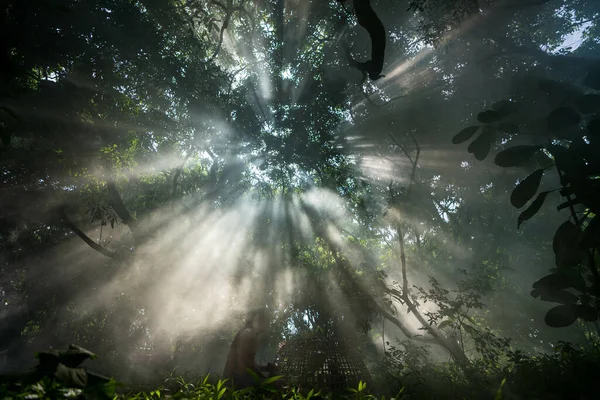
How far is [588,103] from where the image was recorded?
59.3 inches

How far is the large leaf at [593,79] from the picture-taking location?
1.50 m

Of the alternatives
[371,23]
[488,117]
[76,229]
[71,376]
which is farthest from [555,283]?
[76,229]

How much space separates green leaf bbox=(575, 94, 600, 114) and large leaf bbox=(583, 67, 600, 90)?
2.3 inches

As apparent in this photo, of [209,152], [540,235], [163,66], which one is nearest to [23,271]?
[209,152]

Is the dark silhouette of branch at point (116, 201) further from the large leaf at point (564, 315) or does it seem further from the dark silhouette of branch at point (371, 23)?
the large leaf at point (564, 315)

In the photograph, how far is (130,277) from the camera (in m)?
11.5

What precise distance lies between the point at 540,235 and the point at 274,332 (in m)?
14.8

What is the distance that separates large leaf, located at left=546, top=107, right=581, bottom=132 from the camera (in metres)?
1.46

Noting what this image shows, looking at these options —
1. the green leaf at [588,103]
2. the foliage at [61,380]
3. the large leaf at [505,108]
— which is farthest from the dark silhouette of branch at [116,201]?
the green leaf at [588,103]

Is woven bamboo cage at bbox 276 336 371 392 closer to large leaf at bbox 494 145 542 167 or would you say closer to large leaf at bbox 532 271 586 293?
large leaf at bbox 532 271 586 293

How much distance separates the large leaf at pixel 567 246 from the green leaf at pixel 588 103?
670 mm

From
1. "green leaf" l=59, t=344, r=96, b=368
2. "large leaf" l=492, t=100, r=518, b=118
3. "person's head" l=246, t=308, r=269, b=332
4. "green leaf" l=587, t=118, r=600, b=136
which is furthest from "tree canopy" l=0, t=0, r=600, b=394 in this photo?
"green leaf" l=59, t=344, r=96, b=368

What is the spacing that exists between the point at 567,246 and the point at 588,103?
84cm

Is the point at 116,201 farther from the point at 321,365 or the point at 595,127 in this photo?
the point at 595,127
